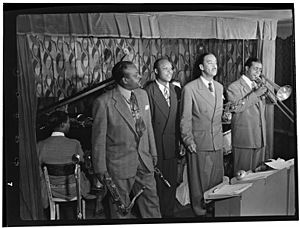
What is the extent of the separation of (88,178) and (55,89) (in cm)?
47

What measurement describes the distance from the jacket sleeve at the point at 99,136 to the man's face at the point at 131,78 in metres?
0.15

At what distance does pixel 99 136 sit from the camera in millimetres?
2561

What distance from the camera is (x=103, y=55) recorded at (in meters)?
2.58

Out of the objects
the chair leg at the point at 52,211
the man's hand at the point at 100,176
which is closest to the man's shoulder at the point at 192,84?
the man's hand at the point at 100,176

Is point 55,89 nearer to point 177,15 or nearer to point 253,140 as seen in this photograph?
point 177,15

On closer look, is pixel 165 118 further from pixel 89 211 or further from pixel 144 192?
pixel 89 211

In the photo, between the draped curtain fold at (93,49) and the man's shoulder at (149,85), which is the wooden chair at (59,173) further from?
the man's shoulder at (149,85)

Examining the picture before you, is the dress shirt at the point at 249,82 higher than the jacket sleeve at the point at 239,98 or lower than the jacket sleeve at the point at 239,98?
higher

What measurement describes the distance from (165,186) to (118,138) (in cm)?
34

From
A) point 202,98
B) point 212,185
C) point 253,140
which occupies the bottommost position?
point 212,185

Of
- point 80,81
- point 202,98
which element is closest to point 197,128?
point 202,98

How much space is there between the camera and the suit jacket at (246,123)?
2635 mm

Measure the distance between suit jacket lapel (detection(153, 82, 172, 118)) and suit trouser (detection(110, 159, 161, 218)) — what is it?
292 millimetres

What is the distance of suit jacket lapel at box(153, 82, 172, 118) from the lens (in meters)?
2.60
